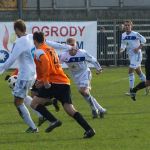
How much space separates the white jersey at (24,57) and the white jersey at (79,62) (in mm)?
2296

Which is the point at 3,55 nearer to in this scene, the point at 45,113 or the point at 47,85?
the point at 45,113

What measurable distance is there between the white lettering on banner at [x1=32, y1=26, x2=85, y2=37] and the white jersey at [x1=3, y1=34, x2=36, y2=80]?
18.5 metres

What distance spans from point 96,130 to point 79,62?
8.54 feet

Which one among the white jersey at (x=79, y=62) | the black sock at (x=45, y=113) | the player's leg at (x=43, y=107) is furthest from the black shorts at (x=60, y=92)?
the white jersey at (x=79, y=62)

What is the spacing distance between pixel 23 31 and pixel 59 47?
35.9 inches

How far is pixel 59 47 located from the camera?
14367mm

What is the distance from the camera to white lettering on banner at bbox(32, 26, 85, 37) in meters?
32.7

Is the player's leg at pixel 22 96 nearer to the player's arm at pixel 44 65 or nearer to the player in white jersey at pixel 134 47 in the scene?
the player's arm at pixel 44 65

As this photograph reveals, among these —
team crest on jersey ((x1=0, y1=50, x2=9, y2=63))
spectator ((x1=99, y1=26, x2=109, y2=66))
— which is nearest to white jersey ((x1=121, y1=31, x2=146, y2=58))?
team crest on jersey ((x1=0, y1=50, x2=9, y2=63))

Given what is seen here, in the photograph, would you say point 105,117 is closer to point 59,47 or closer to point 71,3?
point 59,47

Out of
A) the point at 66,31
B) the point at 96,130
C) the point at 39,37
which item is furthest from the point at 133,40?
the point at 66,31

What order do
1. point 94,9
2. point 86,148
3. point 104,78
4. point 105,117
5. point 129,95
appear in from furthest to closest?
point 94,9 < point 104,78 < point 129,95 < point 105,117 < point 86,148

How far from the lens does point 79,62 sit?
16.4m

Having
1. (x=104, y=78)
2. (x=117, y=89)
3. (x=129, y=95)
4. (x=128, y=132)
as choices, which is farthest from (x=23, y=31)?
(x=104, y=78)
